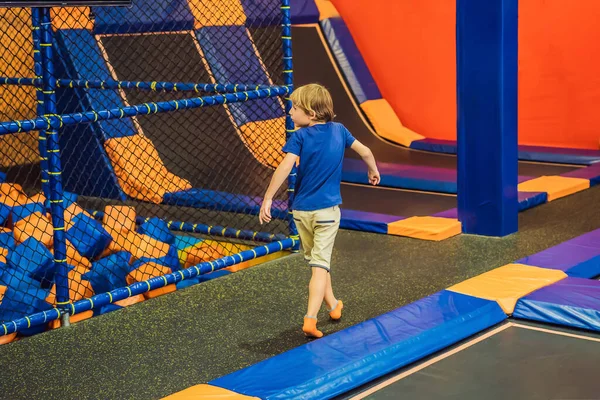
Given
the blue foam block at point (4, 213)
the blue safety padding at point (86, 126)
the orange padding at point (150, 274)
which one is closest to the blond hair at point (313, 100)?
the orange padding at point (150, 274)

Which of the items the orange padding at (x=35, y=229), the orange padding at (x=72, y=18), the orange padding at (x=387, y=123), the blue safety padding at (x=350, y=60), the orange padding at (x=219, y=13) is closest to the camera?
the orange padding at (x=35, y=229)

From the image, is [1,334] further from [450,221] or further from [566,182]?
[566,182]

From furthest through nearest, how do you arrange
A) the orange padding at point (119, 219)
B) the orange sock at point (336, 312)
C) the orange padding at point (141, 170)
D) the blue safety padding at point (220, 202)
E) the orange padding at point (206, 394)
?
the orange padding at point (141, 170) → the blue safety padding at point (220, 202) → the orange padding at point (119, 219) → the orange sock at point (336, 312) → the orange padding at point (206, 394)

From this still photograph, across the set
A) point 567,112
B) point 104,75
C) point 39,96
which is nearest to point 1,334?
point 39,96

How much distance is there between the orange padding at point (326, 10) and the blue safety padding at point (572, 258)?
15.8ft

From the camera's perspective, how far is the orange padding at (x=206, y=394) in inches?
121

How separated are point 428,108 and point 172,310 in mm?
4927

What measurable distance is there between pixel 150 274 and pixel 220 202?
1.51 m

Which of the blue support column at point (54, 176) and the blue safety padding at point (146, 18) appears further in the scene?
the blue safety padding at point (146, 18)

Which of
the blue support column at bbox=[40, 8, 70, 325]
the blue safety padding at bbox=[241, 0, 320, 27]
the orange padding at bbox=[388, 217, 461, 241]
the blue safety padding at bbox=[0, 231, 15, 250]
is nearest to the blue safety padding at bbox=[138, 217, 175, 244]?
the blue safety padding at bbox=[0, 231, 15, 250]

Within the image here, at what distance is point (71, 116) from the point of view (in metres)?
4.12

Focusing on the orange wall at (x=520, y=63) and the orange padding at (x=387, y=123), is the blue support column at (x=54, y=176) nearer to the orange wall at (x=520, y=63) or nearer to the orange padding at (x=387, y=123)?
the orange padding at (x=387, y=123)

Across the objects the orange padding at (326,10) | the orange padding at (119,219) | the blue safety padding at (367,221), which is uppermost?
the orange padding at (326,10)

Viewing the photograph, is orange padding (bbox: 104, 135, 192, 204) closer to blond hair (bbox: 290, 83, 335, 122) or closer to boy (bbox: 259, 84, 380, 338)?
boy (bbox: 259, 84, 380, 338)
